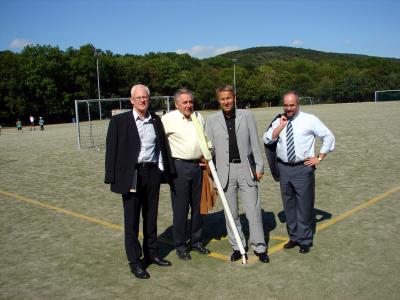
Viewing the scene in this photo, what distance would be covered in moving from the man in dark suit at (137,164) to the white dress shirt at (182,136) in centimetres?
17

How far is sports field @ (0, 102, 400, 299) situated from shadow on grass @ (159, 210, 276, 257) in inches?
0.6

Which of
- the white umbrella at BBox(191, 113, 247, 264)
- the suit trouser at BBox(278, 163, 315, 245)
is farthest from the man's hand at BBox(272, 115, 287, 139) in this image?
the white umbrella at BBox(191, 113, 247, 264)

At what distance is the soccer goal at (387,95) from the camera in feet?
217

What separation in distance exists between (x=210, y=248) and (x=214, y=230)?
84cm

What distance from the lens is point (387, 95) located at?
68000mm

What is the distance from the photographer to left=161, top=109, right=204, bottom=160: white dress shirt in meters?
4.98

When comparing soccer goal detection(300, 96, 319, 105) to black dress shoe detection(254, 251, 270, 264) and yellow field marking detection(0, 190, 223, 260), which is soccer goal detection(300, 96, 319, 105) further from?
black dress shoe detection(254, 251, 270, 264)

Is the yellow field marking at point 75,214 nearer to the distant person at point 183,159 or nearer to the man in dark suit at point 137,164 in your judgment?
the distant person at point 183,159

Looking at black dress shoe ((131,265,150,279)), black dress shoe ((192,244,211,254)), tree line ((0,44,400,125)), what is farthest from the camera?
tree line ((0,44,400,125))

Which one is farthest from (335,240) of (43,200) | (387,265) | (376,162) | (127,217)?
(376,162)

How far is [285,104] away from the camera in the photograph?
Answer: 514cm

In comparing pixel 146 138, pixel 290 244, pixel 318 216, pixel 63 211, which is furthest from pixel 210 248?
pixel 63 211

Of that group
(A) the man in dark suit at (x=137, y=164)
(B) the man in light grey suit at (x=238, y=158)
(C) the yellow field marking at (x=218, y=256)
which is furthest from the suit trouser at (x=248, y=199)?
(A) the man in dark suit at (x=137, y=164)

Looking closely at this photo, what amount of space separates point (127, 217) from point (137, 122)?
3.49ft
